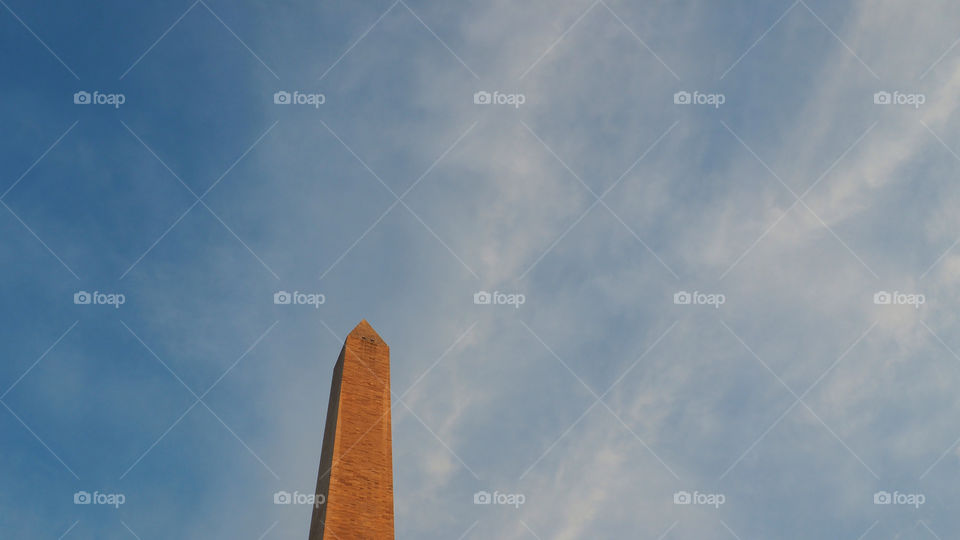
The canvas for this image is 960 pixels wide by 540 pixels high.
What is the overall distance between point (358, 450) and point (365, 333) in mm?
3171

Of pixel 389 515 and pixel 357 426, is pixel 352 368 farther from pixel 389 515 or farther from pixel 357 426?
pixel 389 515

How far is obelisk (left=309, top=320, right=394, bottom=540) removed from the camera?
11625mm

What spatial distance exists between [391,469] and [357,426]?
1.11m

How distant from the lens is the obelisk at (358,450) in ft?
38.1

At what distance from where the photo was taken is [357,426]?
42.7ft

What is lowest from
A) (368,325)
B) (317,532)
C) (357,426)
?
(317,532)

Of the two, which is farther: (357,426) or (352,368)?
(352,368)

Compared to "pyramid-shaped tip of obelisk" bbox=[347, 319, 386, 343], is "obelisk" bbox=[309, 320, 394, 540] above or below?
below

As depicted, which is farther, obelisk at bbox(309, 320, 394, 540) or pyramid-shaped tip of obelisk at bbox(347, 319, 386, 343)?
pyramid-shaped tip of obelisk at bbox(347, 319, 386, 343)

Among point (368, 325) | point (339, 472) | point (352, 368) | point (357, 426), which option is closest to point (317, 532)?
point (339, 472)

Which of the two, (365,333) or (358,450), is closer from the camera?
(358,450)

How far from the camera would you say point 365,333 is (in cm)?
1501

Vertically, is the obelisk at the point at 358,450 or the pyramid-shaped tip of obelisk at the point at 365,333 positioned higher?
the pyramid-shaped tip of obelisk at the point at 365,333

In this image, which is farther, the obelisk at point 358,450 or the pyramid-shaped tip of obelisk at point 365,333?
the pyramid-shaped tip of obelisk at point 365,333
